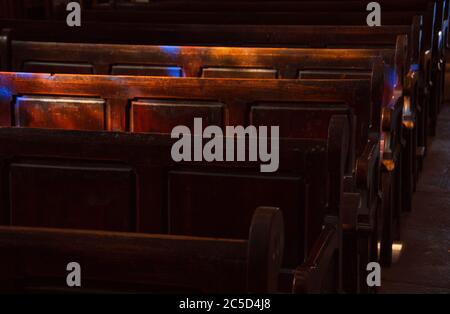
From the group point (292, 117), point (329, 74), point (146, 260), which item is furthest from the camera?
point (329, 74)

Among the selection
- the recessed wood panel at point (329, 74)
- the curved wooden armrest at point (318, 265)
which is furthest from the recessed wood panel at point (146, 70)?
the curved wooden armrest at point (318, 265)

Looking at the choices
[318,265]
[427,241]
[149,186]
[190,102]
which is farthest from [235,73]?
[318,265]

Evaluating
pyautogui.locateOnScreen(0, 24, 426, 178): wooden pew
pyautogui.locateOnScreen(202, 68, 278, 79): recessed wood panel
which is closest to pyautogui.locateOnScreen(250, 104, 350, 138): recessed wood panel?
pyautogui.locateOnScreen(202, 68, 278, 79): recessed wood panel

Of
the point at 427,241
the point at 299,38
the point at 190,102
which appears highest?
the point at 299,38

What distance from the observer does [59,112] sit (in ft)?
12.0

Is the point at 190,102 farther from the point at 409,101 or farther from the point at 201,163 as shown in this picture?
the point at 409,101

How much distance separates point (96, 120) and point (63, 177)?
3.40 ft

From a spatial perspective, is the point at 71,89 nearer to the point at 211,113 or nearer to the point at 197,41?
the point at 211,113

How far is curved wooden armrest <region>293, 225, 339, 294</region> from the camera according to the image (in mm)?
1860

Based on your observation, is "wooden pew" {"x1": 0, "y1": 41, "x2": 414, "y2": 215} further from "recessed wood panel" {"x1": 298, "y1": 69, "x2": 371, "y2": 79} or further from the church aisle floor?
the church aisle floor

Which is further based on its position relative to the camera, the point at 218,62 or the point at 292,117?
the point at 218,62

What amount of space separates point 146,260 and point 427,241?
10.9 feet
